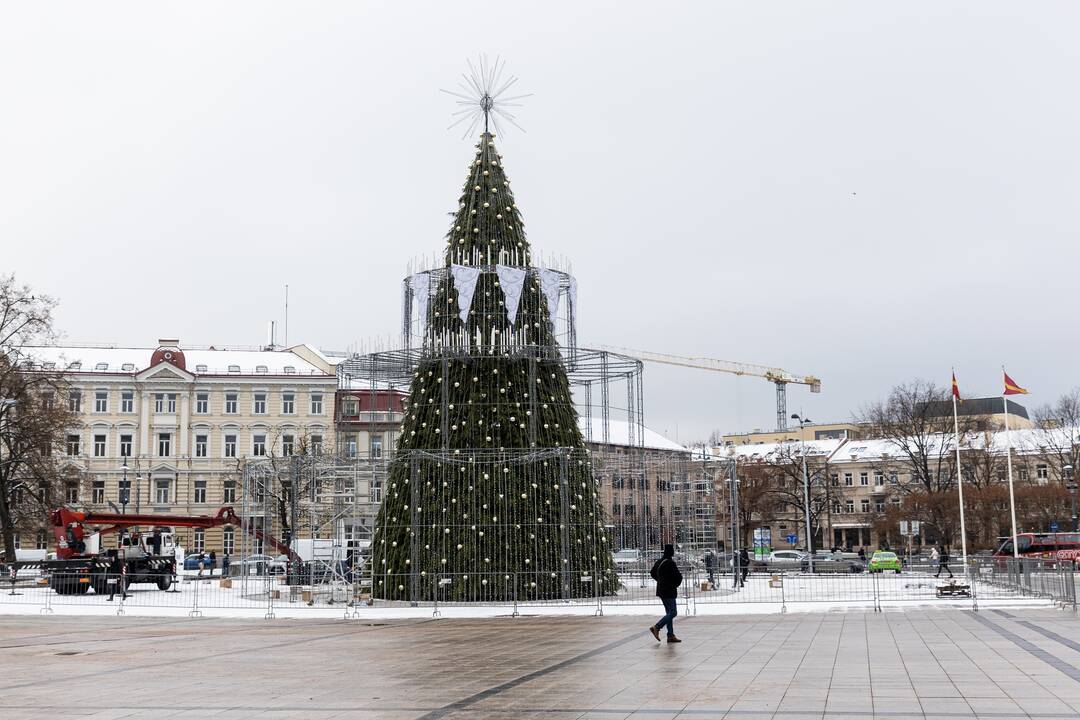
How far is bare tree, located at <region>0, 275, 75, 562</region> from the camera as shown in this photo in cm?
4662

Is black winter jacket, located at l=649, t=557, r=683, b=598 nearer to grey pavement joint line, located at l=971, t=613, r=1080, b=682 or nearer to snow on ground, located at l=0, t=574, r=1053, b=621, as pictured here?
grey pavement joint line, located at l=971, t=613, r=1080, b=682

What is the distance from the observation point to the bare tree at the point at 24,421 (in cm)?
4662

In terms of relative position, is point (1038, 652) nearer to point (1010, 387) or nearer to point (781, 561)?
point (1010, 387)

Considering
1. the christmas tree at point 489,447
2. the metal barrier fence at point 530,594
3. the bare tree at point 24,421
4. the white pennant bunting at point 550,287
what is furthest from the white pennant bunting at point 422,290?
the bare tree at point 24,421

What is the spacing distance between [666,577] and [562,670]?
4233 millimetres

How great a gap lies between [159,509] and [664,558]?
60.9m

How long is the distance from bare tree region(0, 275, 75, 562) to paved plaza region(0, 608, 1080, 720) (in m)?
27.2

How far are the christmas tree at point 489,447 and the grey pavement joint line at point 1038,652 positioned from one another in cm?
1021

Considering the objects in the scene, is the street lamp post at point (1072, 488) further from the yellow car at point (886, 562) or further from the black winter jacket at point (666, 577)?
the black winter jacket at point (666, 577)

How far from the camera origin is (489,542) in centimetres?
2720

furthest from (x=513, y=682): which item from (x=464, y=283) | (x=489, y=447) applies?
(x=464, y=283)

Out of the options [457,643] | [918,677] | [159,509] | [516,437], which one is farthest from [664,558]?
[159,509]

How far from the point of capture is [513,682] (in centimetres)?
1266

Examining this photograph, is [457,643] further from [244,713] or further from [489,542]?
[489,542]
